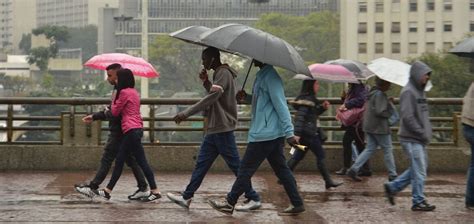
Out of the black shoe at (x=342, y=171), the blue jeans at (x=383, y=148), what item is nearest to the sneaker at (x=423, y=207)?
the blue jeans at (x=383, y=148)

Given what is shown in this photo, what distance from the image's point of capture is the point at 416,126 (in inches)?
342

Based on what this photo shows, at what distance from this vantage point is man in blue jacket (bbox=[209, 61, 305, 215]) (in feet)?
26.7

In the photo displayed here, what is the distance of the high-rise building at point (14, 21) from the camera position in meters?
130

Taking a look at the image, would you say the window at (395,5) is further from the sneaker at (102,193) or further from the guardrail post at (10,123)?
the sneaker at (102,193)

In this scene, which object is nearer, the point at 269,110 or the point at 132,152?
the point at 269,110

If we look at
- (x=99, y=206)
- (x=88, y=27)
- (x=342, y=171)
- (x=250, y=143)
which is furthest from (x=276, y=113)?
(x=88, y=27)

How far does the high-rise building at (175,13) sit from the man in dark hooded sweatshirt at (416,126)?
357 ft

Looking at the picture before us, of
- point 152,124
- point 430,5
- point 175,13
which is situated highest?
point 430,5

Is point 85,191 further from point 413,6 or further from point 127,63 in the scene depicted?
point 413,6

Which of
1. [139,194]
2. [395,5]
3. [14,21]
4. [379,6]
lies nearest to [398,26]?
[395,5]

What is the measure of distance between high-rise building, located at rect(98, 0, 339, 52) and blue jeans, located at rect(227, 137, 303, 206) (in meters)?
109

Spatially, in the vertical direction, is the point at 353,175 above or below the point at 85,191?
below

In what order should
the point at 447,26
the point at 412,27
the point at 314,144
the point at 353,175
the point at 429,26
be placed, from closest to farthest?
the point at 314,144
the point at 353,175
the point at 447,26
the point at 429,26
the point at 412,27

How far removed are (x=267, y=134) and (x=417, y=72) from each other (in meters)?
1.86
